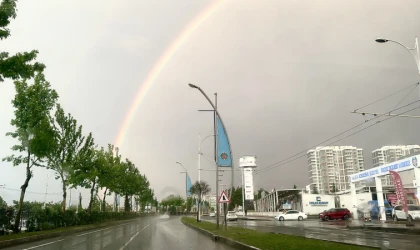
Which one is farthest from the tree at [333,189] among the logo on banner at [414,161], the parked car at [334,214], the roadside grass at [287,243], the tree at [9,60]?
the tree at [9,60]

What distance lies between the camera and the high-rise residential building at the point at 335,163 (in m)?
85.2

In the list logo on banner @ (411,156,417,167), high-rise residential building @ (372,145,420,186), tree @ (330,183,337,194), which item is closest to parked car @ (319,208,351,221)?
logo on banner @ (411,156,417,167)

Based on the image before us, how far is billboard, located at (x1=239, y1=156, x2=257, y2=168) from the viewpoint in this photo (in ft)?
410

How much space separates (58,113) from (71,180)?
7149 mm

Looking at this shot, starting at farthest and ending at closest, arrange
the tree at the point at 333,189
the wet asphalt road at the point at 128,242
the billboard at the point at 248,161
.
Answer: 1. the billboard at the point at 248,161
2. the tree at the point at 333,189
3. the wet asphalt road at the point at 128,242

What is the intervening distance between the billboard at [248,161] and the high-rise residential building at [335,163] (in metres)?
33.0

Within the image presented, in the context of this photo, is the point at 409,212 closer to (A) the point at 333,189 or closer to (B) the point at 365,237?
(B) the point at 365,237

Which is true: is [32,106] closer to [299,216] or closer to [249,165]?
[299,216]

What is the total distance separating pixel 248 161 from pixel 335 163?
140ft

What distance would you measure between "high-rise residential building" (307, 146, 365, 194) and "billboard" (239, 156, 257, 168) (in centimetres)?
3299

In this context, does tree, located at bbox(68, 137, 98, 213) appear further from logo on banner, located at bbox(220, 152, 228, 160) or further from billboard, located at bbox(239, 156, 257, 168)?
billboard, located at bbox(239, 156, 257, 168)

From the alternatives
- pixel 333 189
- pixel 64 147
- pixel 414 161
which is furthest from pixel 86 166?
pixel 333 189

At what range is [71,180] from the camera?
3534 centimetres

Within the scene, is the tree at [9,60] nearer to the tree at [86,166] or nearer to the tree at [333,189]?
the tree at [86,166]
